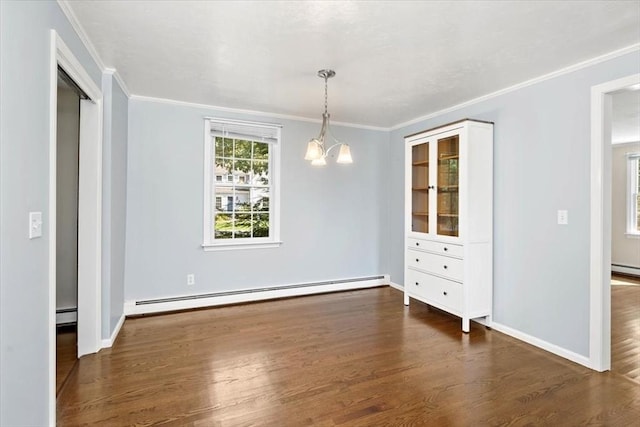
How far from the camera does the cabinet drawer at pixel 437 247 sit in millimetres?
3477

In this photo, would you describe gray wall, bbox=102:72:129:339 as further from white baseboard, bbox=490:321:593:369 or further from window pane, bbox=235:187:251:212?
white baseboard, bbox=490:321:593:369

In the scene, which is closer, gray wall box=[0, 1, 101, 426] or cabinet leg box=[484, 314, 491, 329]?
gray wall box=[0, 1, 101, 426]

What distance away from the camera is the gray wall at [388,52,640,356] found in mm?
2770

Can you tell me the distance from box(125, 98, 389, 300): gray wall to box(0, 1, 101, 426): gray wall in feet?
6.77

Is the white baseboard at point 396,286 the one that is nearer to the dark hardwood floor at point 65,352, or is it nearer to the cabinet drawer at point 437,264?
the cabinet drawer at point 437,264

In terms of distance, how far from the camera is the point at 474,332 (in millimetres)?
3420

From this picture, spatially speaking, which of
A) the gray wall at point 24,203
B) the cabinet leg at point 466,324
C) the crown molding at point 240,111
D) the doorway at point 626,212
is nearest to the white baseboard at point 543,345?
the cabinet leg at point 466,324

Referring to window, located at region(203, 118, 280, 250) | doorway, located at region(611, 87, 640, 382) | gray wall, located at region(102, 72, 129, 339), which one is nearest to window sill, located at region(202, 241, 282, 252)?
window, located at region(203, 118, 280, 250)

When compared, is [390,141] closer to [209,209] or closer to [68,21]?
[209,209]

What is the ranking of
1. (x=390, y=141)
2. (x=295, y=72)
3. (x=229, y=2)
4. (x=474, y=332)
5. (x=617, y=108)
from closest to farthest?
(x=229, y=2)
(x=295, y=72)
(x=474, y=332)
(x=617, y=108)
(x=390, y=141)

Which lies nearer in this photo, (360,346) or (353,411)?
(353,411)

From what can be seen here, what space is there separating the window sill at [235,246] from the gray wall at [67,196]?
1.32 metres

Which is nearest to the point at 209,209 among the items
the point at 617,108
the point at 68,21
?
the point at 68,21

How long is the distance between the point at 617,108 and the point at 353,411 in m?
4.57
